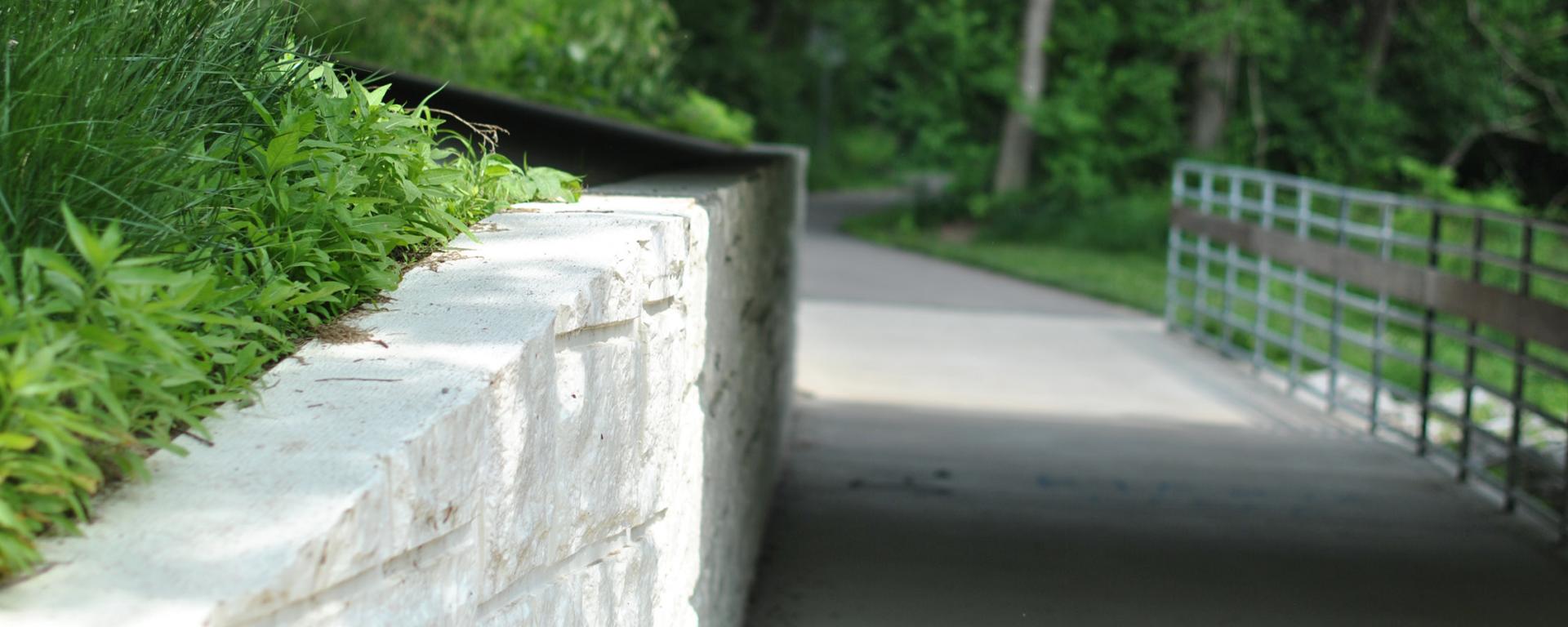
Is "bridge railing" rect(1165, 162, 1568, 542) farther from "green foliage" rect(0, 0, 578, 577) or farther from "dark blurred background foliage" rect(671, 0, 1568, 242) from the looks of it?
"dark blurred background foliage" rect(671, 0, 1568, 242)

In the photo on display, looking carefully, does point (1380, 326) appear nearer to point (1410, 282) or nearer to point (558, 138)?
point (1410, 282)

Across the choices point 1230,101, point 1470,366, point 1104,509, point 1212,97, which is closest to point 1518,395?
point 1470,366

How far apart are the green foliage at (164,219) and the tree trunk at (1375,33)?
21.5m

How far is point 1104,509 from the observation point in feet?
21.4

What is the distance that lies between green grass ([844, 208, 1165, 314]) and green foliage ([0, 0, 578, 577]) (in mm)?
12710

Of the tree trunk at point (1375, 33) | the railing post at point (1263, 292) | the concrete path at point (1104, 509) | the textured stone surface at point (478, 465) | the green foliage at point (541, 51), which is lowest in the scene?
the concrete path at point (1104, 509)

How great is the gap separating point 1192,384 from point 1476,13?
1312 cm

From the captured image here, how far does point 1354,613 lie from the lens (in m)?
5.00

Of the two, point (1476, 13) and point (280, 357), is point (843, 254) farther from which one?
point (280, 357)

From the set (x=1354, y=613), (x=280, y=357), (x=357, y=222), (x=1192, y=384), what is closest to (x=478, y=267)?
(x=357, y=222)

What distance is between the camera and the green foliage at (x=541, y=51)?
8.05 meters

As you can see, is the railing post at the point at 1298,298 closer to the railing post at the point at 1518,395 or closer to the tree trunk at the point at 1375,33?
the railing post at the point at 1518,395

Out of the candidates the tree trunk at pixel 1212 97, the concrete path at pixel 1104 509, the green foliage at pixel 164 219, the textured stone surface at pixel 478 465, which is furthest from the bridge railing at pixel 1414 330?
the tree trunk at pixel 1212 97

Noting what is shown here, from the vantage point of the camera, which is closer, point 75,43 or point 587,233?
point 75,43
